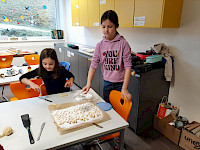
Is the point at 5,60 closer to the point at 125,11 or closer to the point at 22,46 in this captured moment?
the point at 22,46

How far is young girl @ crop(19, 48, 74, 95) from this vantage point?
1.58m

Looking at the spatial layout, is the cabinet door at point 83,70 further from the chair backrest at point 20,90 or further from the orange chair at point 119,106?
the orange chair at point 119,106

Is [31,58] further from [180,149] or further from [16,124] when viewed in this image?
[180,149]

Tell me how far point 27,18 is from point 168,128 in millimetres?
4592

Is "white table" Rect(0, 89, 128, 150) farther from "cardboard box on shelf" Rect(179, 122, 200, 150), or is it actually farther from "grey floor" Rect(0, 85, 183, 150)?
"cardboard box on shelf" Rect(179, 122, 200, 150)

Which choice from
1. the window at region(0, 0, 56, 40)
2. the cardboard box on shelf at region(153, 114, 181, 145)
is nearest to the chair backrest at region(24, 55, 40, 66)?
the window at region(0, 0, 56, 40)

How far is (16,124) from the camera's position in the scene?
3.29ft

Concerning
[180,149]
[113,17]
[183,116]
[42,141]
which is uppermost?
[113,17]

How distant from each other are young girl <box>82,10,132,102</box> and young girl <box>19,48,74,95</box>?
38cm

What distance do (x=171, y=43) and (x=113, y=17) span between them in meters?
0.97

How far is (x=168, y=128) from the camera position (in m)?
1.89

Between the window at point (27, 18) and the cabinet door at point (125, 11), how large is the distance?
338cm

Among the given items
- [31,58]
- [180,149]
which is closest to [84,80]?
[31,58]

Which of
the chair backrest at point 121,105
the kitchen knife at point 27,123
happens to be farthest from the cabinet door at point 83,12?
the kitchen knife at point 27,123
